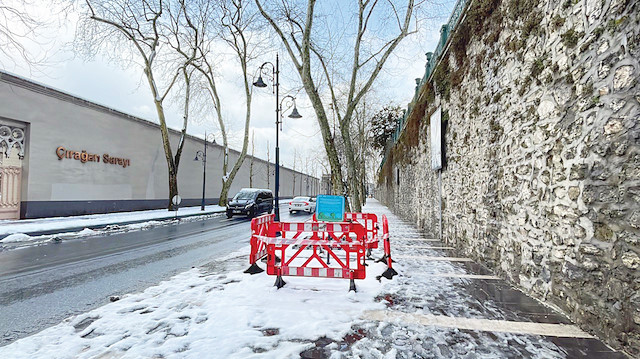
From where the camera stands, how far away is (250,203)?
757 inches

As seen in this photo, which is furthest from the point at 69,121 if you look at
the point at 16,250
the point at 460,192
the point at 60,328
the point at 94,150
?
the point at 460,192

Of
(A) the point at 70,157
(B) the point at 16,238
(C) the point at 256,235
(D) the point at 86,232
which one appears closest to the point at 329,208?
(C) the point at 256,235

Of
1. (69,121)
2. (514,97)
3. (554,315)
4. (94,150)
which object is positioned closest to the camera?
(554,315)

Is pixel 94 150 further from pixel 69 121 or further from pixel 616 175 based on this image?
pixel 616 175

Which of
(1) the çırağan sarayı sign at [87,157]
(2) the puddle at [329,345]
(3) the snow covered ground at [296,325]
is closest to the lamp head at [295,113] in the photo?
(3) the snow covered ground at [296,325]

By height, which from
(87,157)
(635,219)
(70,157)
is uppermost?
(87,157)

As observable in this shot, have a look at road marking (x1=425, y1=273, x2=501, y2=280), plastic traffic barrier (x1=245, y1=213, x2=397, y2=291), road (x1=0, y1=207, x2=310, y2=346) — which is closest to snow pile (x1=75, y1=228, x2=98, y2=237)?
road (x1=0, y1=207, x2=310, y2=346)

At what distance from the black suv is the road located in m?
7.48

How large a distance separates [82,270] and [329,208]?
5.72 meters

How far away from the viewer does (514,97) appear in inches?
204

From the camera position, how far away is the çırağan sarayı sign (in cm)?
1605

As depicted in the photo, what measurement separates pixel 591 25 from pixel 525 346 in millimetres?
3629

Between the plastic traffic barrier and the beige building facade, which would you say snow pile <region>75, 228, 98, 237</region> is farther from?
the plastic traffic barrier

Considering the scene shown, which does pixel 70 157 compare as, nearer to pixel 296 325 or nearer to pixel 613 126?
pixel 296 325
